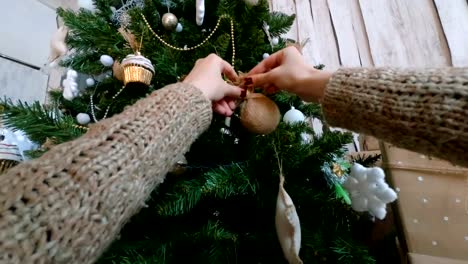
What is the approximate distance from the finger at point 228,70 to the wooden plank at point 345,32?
728 millimetres

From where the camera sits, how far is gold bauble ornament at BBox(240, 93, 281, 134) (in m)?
0.44

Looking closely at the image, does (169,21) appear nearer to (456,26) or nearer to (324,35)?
(324,35)

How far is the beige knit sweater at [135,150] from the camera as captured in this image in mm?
197

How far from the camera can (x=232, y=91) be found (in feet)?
1.56

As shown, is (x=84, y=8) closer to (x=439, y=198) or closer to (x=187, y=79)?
(x=187, y=79)

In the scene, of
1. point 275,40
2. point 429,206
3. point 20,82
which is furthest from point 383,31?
point 20,82

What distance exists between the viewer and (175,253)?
432mm

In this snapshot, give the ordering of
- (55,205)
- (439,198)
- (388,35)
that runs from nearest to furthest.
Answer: (55,205), (439,198), (388,35)

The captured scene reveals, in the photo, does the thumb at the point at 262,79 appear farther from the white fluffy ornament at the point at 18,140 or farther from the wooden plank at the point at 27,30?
the wooden plank at the point at 27,30

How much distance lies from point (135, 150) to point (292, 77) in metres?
0.28

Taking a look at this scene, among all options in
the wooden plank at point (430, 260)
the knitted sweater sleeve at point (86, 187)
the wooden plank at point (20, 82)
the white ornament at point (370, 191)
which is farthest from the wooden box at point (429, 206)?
the wooden plank at point (20, 82)

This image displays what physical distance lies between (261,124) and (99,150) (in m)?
0.25

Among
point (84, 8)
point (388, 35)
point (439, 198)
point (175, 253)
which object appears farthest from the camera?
point (388, 35)

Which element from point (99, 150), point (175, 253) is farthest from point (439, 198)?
point (99, 150)
